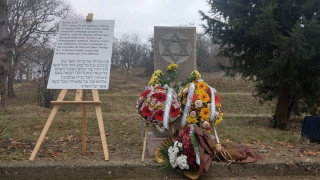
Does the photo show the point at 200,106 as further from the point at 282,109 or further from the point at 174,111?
the point at 282,109

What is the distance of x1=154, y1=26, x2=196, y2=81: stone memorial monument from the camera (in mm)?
6039

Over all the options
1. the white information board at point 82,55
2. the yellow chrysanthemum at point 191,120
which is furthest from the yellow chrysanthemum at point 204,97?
the white information board at point 82,55

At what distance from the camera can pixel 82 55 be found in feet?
17.1

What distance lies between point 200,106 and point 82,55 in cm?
205

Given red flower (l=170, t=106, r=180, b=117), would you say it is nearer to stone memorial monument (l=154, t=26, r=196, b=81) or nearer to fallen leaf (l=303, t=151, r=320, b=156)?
stone memorial monument (l=154, t=26, r=196, b=81)

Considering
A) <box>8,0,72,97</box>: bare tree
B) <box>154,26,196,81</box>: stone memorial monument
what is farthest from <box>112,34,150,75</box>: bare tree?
<box>154,26,196,81</box>: stone memorial monument

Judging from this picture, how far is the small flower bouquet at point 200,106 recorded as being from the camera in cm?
488

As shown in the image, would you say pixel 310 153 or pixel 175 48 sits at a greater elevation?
pixel 175 48

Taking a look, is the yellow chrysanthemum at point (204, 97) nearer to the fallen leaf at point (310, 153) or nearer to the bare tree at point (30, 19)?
the fallen leaf at point (310, 153)

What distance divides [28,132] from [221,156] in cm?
505

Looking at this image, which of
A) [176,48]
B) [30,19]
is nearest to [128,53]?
[30,19]

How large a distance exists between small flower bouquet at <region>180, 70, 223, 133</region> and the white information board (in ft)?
4.17

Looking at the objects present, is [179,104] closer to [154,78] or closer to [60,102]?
[154,78]

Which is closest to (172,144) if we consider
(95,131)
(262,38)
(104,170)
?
(104,170)
